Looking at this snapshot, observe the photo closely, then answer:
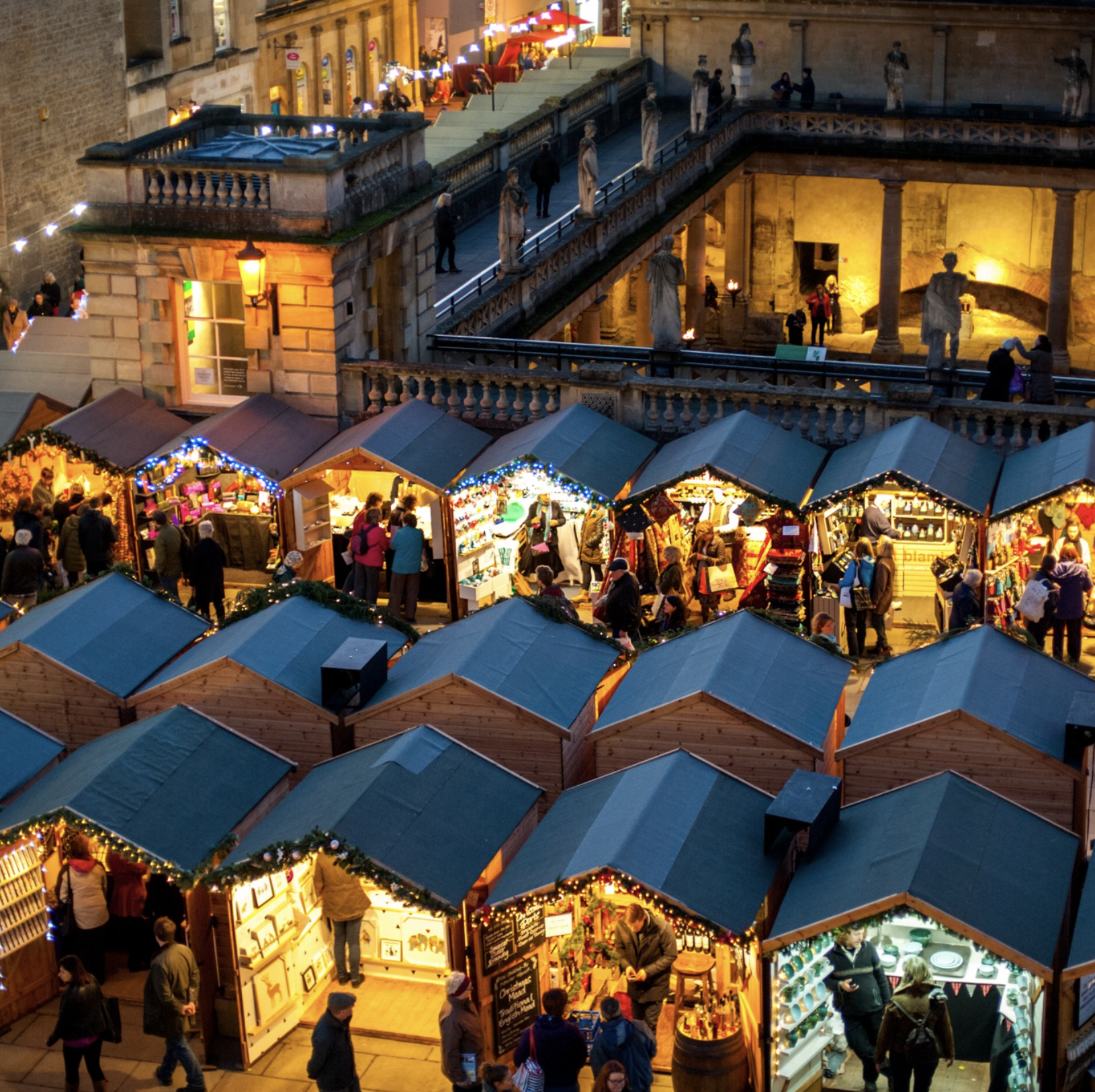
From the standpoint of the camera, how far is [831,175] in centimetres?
4741

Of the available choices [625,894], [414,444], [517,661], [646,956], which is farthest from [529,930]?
[414,444]

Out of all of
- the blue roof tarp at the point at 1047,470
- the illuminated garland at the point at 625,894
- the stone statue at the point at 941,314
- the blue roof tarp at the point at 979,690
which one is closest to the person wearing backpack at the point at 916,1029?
the illuminated garland at the point at 625,894

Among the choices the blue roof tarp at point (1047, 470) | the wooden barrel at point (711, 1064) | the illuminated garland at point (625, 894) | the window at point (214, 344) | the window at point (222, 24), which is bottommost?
the wooden barrel at point (711, 1064)

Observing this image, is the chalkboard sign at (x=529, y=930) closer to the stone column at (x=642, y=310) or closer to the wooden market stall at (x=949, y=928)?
the wooden market stall at (x=949, y=928)

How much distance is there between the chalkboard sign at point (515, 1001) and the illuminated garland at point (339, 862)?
85 cm

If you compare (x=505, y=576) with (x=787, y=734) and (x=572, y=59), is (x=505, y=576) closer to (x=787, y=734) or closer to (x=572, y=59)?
(x=787, y=734)

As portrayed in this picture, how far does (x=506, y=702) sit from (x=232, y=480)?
904 centimetres

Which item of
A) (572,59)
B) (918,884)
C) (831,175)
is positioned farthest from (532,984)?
(572,59)

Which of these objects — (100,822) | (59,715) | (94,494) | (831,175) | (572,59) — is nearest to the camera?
(100,822)

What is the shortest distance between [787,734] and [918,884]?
9.01 ft

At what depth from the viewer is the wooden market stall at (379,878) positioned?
16.5 m

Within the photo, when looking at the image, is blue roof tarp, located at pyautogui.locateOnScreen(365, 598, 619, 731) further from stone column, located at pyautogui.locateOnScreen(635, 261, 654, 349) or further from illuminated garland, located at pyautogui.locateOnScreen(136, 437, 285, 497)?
stone column, located at pyautogui.locateOnScreen(635, 261, 654, 349)

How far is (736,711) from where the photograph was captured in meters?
18.1

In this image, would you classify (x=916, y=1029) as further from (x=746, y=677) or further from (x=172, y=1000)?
(x=172, y=1000)
